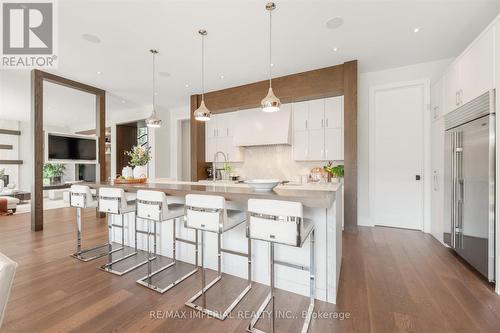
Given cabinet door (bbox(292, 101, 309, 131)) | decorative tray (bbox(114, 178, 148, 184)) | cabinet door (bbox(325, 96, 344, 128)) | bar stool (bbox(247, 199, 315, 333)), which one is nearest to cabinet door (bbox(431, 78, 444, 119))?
cabinet door (bbox(325, 96, 344, 128))

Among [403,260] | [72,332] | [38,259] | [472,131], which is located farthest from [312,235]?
[38,259]

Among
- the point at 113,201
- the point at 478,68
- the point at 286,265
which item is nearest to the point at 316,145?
the point at 478,68

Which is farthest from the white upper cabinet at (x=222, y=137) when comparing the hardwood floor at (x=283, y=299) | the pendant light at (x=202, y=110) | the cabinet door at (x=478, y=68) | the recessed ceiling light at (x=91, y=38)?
the cabinet door at (x=478, y=68)

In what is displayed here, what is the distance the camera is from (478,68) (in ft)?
7.80

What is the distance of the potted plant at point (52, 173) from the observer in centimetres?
893

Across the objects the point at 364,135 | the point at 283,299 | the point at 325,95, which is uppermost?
the point at 325,95

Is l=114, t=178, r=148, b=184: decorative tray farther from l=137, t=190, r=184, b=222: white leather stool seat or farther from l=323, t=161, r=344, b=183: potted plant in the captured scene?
l=323, t=161, r=344, b=183: potted plant

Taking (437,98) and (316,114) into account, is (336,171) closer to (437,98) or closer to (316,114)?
A: (316,114)

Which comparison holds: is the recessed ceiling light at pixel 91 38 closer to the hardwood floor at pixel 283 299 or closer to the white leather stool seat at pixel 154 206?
the white leather stool seat at pixel 154 206

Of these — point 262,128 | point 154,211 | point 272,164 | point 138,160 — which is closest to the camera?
point 154,211

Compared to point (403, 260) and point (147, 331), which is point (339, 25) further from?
point (147, 331)

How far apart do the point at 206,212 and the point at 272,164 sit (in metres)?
3.42

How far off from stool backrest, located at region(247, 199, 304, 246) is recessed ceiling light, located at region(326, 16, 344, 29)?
2.45m

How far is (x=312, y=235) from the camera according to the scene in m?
1.85
